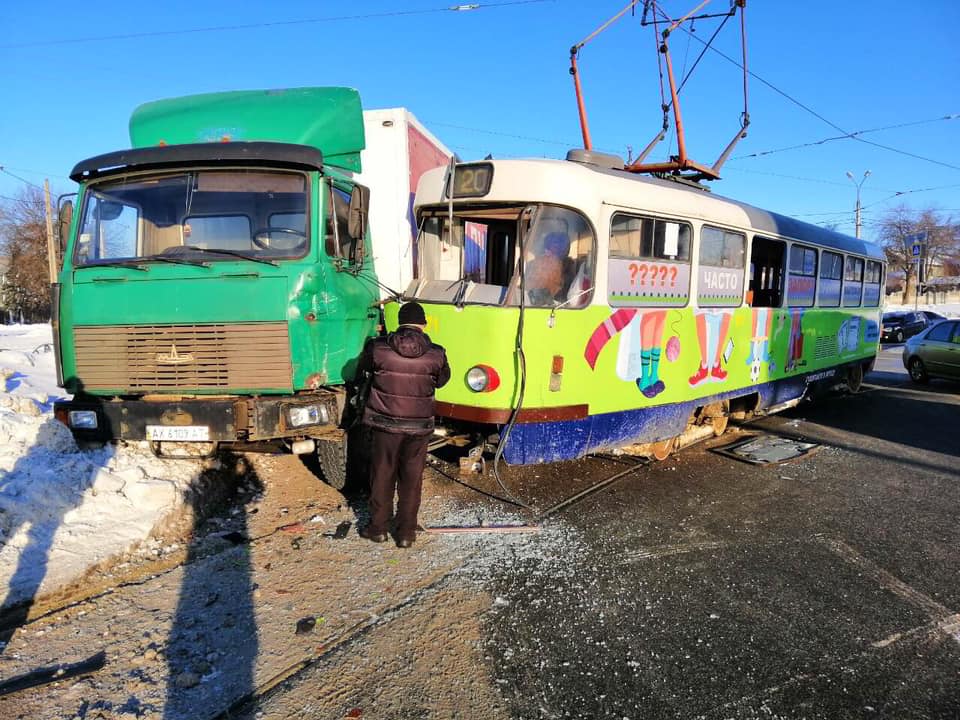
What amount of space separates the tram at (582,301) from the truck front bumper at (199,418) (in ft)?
3.89

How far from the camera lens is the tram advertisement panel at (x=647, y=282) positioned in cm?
526

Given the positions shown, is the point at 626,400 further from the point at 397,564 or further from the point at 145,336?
the point at 145,336

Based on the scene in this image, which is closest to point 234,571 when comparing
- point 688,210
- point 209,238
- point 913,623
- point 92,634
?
point 92,634

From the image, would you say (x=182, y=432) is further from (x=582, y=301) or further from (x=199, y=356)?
(x=582, y=301)

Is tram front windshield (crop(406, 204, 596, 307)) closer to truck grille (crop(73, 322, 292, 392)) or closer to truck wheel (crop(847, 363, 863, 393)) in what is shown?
truck grille (crop(73, 322, 292, 392))

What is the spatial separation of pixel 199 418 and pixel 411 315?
1790 millimetres

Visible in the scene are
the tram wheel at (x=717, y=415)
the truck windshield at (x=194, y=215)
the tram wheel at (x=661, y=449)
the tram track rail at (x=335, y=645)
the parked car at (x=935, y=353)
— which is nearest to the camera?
the tram track rail at (x=335, y=645)

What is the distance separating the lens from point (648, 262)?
555 cm

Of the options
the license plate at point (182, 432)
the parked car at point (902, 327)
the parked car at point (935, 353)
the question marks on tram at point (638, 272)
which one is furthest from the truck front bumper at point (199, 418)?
the parked car at point (902, 327)

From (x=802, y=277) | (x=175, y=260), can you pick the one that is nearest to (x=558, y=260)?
(x=175, y=260)

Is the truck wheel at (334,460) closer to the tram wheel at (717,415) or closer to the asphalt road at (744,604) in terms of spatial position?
the asphalt road at (744,604)

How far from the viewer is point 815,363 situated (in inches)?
367

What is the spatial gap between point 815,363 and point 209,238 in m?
8.67

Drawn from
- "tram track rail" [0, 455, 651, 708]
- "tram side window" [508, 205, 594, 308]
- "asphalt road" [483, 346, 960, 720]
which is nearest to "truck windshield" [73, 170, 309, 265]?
"tram side window" [508, 205, 594, 308]
